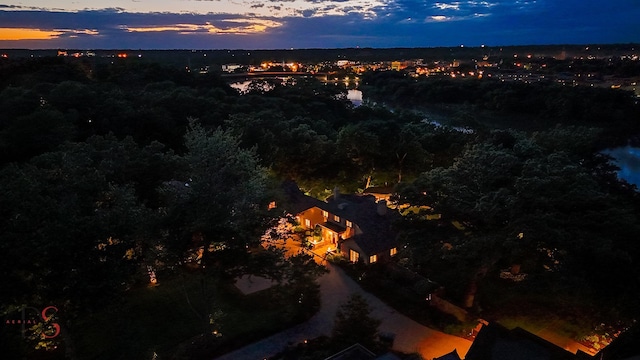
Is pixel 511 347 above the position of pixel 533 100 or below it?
below

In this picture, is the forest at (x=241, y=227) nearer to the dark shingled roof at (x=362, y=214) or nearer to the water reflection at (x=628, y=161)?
the dark shingled roof at (x=362, y=214)

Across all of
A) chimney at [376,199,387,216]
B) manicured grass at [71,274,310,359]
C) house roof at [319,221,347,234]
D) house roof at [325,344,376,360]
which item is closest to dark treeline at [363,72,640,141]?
chimney at [376,199,387,216]

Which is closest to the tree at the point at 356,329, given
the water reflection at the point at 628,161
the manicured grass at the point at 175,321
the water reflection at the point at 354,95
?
the manicured grass at the point at 175,321

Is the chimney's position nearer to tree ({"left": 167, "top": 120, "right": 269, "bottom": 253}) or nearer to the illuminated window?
the illuminated window

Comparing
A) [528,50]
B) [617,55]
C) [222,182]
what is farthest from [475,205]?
[528,50]

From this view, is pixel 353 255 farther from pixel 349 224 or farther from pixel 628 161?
pixel 628 161

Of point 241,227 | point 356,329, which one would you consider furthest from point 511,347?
point 241,227
